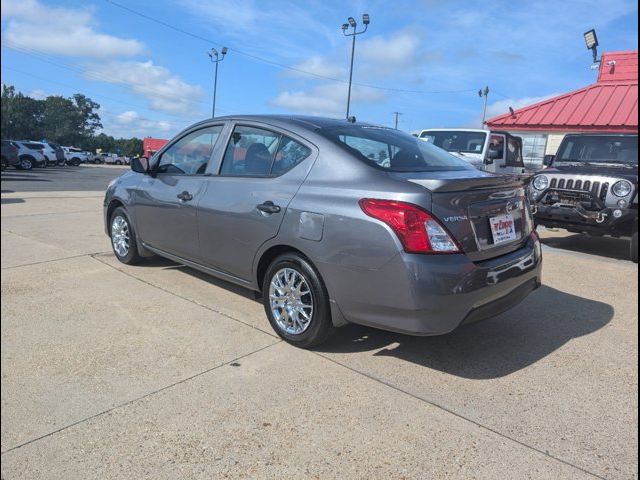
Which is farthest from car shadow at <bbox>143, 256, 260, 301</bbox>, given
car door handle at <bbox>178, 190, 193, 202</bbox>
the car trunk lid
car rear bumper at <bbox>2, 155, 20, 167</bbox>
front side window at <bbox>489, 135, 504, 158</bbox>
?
car rear bumper at <bbox>2, 155, 20, 167</bbox>

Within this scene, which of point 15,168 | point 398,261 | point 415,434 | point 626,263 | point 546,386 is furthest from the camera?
point 15,168

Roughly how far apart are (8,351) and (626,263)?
23.2ft

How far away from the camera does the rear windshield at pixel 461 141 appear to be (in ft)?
36.4

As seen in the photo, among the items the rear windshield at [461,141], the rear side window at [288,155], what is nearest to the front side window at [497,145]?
the rear windshield at [461,141]

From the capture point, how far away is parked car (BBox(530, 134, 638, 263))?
6559mm

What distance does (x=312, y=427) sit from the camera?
8.25ft

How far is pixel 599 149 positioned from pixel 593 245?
1.58 metres

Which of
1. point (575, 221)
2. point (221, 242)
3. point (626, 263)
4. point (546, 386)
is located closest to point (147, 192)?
point (221, 242)

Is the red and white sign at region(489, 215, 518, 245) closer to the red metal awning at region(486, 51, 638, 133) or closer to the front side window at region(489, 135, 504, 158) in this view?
the front side window at region(489, 135, 504, 158)

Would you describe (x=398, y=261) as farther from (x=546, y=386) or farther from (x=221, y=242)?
(x=221, y=242)

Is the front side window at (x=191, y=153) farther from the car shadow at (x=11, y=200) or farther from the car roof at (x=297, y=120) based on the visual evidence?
the car shadow at (x=11, y=200)

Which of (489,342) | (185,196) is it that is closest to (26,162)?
(185,196)

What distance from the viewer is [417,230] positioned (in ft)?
9.21

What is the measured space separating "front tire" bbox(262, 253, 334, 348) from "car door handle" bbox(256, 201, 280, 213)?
0.33 m
